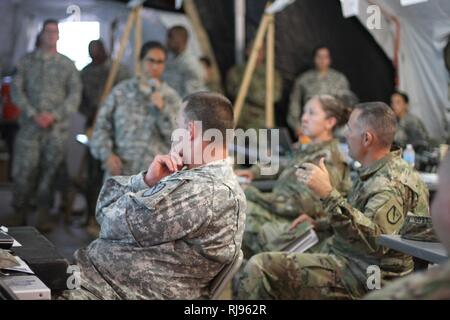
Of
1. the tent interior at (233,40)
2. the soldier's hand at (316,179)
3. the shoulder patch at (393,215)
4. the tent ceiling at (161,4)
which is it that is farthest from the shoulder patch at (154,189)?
the tent ceiling at (161,4)

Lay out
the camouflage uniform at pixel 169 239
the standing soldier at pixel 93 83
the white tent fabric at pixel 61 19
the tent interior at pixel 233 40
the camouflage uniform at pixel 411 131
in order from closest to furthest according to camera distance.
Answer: the camouflage uniform at pixel 169 239 → the camouflage uniform at pixel 411 131 → the tent interior at pixel 233 40 → the standing soldier at pixel 93 83 → the white tent fabric at pixel 61 19

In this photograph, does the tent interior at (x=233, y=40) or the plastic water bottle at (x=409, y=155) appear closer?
the plastic water bottle at (x=409, y=155)

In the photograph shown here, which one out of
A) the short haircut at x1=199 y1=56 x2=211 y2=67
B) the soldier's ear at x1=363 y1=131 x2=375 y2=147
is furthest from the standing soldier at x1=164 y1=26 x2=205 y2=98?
the soldier's ear at x1=363 y1=131 x2=375 y2=147

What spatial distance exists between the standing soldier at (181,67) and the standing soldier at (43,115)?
1036 millimetres

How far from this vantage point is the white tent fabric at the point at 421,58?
19.7ft

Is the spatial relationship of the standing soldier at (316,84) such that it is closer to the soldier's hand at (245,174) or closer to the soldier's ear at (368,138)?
the soldier's hand at (245,174)

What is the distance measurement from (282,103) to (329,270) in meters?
4.92

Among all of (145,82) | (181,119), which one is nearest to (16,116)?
(145,82)

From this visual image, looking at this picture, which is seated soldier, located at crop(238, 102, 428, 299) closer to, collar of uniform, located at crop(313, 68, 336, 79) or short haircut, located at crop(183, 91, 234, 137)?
short haircut, located at crop(183, 91, 234, 137)

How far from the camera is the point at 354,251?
3783 millimetres

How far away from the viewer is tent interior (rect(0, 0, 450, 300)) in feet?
24.2

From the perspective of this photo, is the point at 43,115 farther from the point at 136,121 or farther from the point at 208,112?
the point at 208,112

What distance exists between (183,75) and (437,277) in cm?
643

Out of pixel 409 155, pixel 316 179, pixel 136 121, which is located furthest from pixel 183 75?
pixel 316 179
